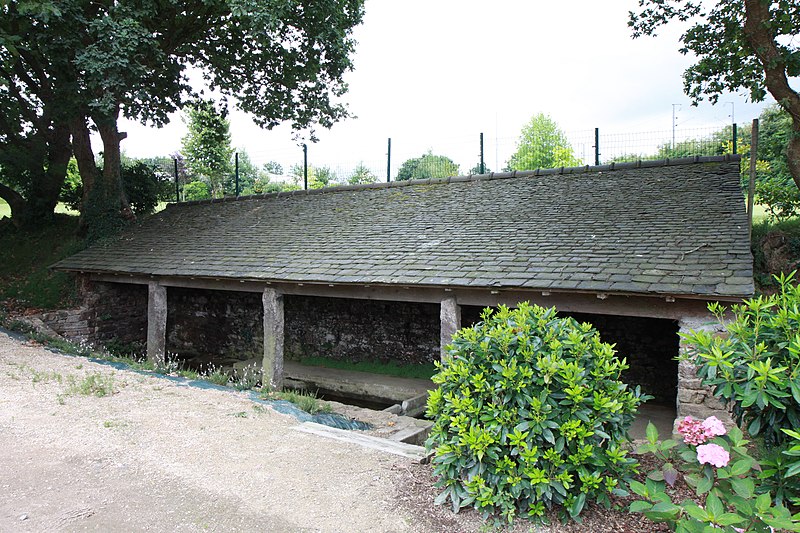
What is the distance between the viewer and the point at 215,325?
1378 cm

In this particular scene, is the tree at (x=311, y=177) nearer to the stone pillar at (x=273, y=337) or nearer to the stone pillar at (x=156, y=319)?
the stone pillar at (x=156, y=319)

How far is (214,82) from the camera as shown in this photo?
1547 centimetres

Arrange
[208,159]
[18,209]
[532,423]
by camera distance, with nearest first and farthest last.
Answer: [532,423], [18,209], [208,159]

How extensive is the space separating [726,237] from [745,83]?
4374 millimetres

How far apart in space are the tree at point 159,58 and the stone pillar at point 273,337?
534 centimetres

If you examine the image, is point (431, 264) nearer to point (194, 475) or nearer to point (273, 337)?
point (273, 337)

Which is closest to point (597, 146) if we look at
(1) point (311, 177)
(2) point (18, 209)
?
(2) point (18, 209)

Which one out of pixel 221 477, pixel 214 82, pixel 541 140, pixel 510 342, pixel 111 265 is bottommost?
pixel 221 477

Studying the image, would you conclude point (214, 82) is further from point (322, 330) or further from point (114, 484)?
point (114, 484)

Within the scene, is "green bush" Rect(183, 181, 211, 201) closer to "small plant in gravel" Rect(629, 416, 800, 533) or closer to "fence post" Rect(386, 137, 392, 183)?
"fence post" Rect(386, 137, 392, 183)

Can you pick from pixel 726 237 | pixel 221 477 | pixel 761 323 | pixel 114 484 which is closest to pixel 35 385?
pixel 114 484

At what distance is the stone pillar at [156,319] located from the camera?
36.1 feet

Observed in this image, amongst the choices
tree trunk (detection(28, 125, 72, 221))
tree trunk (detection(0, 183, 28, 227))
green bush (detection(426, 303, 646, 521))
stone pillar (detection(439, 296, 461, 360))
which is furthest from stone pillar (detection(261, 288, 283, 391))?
tree trunk (detection(0, 183, 28, 227))

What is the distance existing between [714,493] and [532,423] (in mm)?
1074
